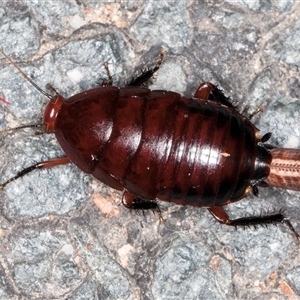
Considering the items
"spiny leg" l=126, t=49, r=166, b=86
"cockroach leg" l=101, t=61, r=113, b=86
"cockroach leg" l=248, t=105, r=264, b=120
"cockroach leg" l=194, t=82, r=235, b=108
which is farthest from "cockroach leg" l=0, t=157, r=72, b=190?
"cockroach leg" l=248, t=105, r=264, b=120

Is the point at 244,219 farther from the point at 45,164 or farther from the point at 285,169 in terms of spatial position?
the point at 45,164

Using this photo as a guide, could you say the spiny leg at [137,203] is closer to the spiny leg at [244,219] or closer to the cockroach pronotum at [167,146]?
the cockroach pronotum at [167,146]

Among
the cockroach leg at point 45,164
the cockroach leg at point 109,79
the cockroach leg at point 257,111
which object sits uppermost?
the cockroach leg at point 109,79

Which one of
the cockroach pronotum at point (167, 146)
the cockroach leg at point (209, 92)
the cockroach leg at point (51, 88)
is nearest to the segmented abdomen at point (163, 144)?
the cockroach pronotum at point (167, 146)

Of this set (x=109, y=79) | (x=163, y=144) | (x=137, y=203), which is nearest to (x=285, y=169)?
(x=163, y=144)

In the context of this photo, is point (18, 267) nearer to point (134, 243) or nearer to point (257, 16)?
point (134, 243)
